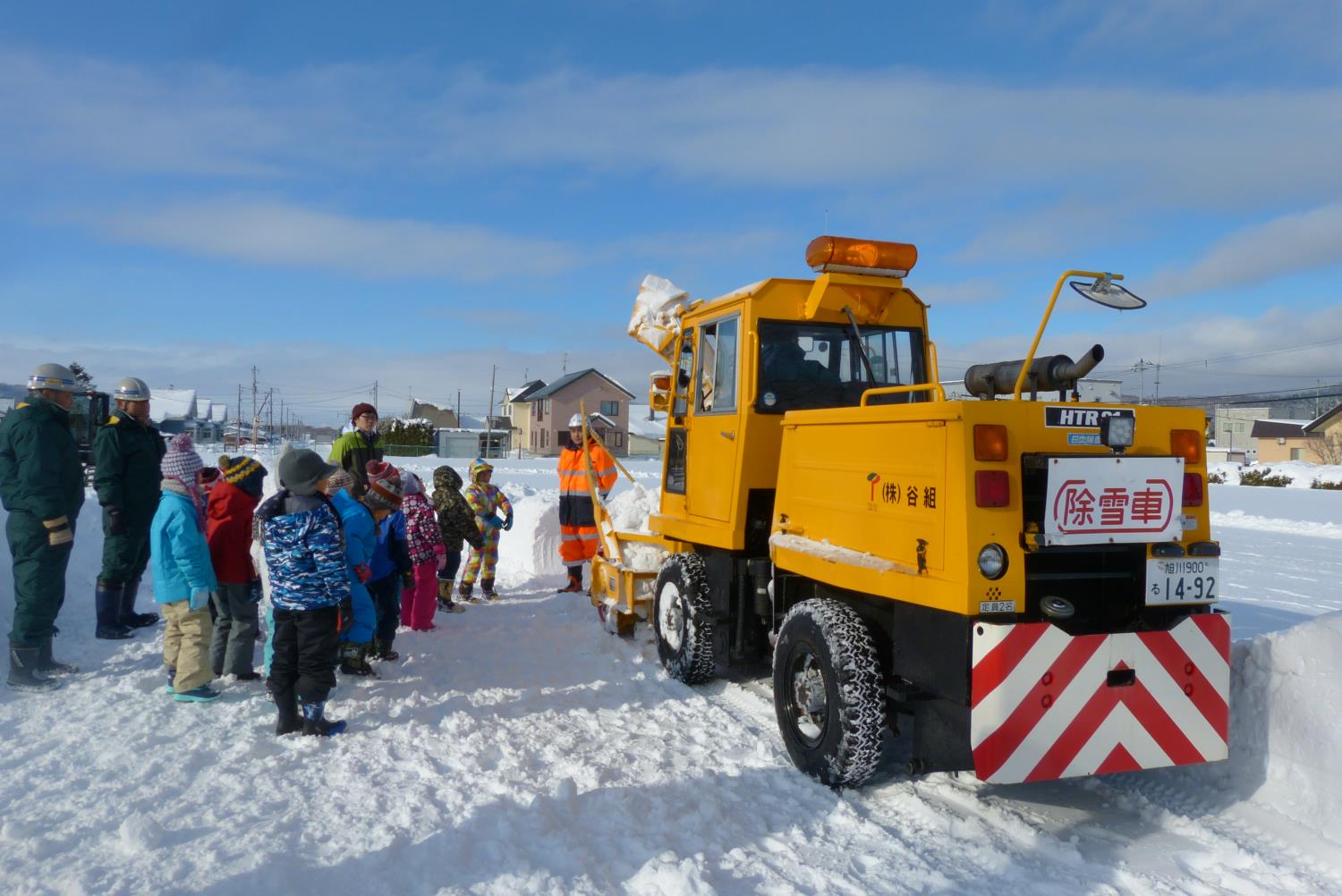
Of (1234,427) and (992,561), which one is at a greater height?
(1234,427)

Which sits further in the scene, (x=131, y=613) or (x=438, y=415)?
(x=438, y=415)

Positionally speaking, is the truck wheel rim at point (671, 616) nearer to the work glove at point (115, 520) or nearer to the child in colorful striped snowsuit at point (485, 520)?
the child in colorful striped snowsuit at point (485, 520)

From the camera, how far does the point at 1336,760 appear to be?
374 cm

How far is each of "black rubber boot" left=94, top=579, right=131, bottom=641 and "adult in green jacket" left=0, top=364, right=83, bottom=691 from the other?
0.94 metres

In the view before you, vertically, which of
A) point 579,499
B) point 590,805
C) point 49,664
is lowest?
point 590,805

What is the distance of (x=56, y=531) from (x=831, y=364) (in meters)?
5.05

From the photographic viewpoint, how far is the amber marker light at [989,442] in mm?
3674

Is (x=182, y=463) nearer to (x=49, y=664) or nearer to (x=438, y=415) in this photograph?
(x=49, y=664)

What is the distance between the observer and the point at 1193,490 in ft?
13.7

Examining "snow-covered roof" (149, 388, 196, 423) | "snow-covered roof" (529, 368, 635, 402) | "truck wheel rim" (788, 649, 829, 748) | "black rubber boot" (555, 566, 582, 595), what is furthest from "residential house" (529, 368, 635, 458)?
"truck wheel rim" (788, 649, 829, 748)

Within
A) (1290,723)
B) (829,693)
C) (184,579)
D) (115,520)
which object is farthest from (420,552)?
(1290,723)

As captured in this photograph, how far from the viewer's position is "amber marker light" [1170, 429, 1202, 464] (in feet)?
13.7

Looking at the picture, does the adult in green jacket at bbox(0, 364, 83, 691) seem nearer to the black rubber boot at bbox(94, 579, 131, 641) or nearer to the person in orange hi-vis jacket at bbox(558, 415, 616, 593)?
the black rubber boot at bbox(94, 579, 131, 641)

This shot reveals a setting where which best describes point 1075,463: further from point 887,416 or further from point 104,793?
point 104,793
